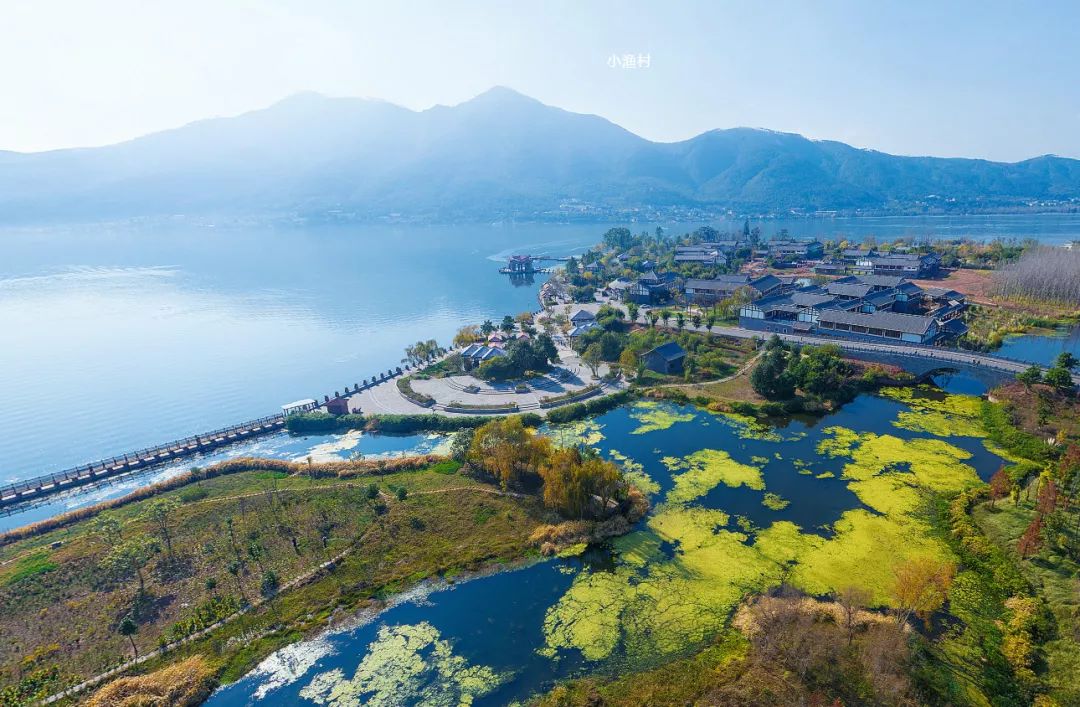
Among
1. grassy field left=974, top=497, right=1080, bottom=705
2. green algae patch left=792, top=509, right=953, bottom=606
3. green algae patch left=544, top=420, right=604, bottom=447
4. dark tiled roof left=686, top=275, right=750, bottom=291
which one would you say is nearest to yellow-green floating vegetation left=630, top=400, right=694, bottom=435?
green algae patch left=544, top=420, right=604, bottom=447

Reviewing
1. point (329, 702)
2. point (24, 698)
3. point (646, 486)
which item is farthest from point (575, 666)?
point (24, 698)

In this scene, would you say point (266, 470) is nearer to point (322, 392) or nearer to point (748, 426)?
point (322, 392)

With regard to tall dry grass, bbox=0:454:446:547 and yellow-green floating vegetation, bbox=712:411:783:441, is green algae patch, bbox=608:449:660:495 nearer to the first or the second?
yellow-green floating vegetation, bbox=712:411:783:441

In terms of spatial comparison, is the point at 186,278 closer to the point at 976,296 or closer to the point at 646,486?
the point at 646,486

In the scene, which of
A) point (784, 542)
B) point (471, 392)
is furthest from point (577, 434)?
point (784, 542)

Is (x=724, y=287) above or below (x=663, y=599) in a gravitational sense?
above

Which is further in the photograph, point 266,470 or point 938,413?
point 938,413
